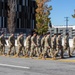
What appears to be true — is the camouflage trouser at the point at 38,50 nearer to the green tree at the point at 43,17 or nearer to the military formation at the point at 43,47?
the military formation at the point at 43,47

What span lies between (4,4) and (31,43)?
1719 inches

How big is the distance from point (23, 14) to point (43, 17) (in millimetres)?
14743

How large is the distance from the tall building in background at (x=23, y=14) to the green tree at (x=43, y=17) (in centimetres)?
1038

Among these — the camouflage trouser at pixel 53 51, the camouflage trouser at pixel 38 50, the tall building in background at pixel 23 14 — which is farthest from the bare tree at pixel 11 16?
the camouflage trouser at pixel 53 51

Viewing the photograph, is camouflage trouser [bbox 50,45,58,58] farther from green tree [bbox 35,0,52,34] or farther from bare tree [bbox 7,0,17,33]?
bare tree [bbox 7,0,17,33]

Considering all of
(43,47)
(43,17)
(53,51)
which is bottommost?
(53,51)

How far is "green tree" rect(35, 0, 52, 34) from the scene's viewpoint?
54.8 meters

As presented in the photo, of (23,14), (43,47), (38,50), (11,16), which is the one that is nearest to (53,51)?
(43,47)

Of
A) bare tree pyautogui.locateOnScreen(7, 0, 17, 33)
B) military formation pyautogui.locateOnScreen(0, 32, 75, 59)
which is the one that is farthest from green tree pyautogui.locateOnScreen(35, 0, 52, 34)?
military formation pyautogui.locateOnScreen(0, 32, 75, 59)

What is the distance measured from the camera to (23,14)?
68938 mm

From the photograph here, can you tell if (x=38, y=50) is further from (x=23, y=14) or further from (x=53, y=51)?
(x=23, y=14)

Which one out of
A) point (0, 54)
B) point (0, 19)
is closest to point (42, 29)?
point (0, 19)

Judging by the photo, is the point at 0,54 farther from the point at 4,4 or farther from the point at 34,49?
the point at 4,4

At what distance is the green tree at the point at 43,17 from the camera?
5478 cm
